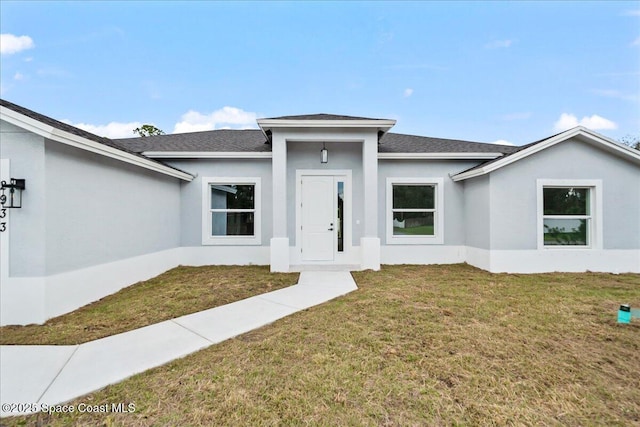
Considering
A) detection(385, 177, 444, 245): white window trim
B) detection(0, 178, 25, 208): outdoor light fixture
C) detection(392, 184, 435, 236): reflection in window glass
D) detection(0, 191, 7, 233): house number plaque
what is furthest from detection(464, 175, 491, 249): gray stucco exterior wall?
detection(0, 191, 7, 233): house number plaque

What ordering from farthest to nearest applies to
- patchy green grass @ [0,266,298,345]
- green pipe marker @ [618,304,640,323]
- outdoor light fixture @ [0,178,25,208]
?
outdoor light fixture @ [0,178,25,208] → green pipe marker @ [618,304,640,323] → patchy green grass @ [0,266,298,345]

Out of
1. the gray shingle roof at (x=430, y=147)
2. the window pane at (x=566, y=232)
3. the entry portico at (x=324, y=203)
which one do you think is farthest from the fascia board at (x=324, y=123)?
the window pane at (x=566, y=232)

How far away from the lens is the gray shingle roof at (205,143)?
27.2 ft

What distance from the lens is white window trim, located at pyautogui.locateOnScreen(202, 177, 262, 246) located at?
26.8 ft

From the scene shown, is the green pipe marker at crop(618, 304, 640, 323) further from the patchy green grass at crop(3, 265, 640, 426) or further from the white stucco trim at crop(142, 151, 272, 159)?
the white stucco trim at crop(142, 151, 272, 159)

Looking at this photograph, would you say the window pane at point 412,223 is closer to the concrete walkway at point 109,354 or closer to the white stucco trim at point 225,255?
the white stucco trim at point 225,255

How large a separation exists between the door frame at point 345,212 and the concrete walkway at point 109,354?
11.4ft

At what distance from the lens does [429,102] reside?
1460 cm

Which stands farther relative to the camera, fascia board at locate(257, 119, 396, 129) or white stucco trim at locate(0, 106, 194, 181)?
fascia board at locate(257, 119, 396, 129)

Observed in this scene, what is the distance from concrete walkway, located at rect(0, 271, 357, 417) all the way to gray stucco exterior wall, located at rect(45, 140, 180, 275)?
5.91ft

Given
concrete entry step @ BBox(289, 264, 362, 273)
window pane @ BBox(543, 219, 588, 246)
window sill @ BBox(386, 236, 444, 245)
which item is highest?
window pane @ BBox(543, 219, 588, 246)

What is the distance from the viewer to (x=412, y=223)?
8477 mm

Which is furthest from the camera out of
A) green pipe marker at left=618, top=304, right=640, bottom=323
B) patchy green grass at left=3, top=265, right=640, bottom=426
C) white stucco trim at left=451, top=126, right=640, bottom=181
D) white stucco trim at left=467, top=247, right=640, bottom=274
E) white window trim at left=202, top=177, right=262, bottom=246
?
white window trim at left=202, top=177, right=262, bottom=246

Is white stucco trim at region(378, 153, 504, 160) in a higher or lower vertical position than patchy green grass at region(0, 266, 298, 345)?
higher
